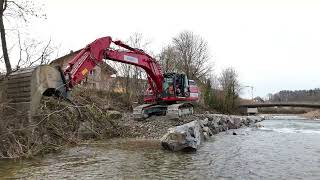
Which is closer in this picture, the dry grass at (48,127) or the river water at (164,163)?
the river water at (164,163)

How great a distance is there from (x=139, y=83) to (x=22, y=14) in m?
18.2

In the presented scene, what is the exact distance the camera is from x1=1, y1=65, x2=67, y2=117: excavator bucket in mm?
13050

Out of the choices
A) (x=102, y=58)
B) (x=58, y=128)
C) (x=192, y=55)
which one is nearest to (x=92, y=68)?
(x=102, y=58)

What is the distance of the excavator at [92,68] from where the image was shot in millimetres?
13297

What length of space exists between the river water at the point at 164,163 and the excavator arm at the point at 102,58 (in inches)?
109

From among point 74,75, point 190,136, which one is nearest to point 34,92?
point 74,75

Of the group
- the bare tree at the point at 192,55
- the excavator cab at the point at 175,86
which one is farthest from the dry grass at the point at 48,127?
the bare tree at the point at 192,55

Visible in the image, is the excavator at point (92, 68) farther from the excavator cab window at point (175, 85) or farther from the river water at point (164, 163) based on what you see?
the river water at point (164, 163)

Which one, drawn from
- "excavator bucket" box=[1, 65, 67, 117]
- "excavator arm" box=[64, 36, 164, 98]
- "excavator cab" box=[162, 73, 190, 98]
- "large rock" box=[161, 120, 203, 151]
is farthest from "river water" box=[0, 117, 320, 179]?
"excavator cab" box=[162, 73, 190, 98]

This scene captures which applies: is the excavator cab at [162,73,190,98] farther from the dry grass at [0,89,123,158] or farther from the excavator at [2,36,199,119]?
the dry grass at [0,89,123,158]

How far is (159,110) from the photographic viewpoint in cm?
2073

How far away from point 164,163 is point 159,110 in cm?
1024

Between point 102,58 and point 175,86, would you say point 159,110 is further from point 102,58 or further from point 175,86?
point 102,58

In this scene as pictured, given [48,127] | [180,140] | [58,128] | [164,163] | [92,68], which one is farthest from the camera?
[92,68]
